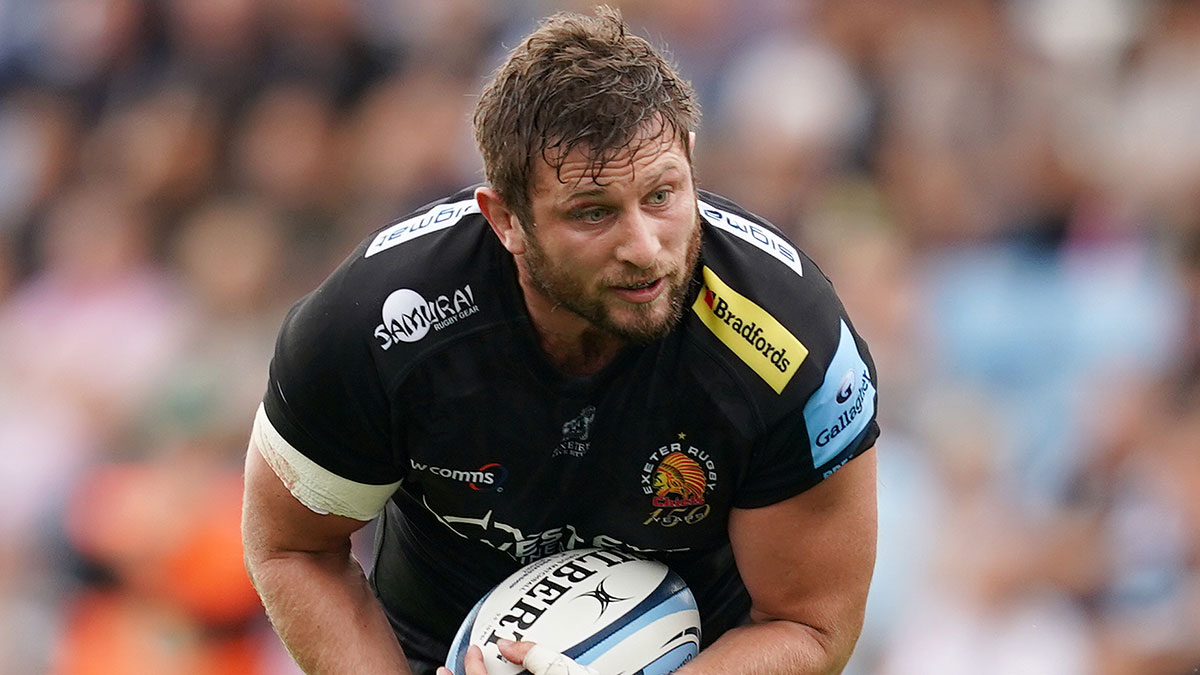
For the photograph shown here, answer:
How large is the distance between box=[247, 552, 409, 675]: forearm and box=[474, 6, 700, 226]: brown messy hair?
1.11 meters

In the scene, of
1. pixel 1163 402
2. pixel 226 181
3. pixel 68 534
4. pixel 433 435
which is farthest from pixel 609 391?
pixel 226 181

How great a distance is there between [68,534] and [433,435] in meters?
5.04

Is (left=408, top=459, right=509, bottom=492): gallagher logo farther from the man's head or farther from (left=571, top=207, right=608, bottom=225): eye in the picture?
(left=571, top=207, right=608, bottom=225): eye

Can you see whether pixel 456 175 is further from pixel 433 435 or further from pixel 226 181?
pixel 433 435

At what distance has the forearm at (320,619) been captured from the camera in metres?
4.10

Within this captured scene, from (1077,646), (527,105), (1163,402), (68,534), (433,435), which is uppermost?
(527,105)

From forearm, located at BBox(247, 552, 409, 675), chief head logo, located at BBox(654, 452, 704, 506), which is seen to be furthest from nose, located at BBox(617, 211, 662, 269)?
forearm, located at BBox(247, 552, 409, 675)

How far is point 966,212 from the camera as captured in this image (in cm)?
795

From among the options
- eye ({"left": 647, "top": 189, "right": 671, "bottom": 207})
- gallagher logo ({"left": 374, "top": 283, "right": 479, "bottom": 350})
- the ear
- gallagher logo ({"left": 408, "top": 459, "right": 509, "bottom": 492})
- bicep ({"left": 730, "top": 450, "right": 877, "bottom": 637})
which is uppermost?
eye ({"left": 647, "top": 189, "right": 671, "bottom": 207})

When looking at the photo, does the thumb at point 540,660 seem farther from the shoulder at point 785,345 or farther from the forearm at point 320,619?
the shoulder at point 785,345

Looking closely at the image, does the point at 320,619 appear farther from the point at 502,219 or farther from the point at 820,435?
the point at 820,435

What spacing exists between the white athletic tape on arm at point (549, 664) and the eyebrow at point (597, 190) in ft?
3.33

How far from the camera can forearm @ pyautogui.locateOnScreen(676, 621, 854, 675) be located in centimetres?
393

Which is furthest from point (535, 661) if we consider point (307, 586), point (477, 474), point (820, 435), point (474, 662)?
point (820, 435)
